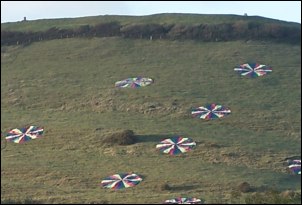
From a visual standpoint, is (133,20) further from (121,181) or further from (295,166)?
(121,181)

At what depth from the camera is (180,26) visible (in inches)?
3260

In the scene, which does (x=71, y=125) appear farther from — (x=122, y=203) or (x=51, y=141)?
(x=122, y=203)

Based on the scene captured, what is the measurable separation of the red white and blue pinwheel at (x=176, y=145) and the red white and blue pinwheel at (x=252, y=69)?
1445 cm

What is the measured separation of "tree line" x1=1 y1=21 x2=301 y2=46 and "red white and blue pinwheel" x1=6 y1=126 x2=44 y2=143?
66.3ft

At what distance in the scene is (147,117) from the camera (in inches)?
2581

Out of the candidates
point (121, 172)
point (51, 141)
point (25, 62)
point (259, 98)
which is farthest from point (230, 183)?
point (25, 62)

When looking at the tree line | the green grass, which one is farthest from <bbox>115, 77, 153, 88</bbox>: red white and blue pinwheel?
the green grass

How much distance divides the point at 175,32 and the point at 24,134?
72.5ft

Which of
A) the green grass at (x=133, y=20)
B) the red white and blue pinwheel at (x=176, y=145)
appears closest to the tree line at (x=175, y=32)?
the green grass at (x=133, y=20)

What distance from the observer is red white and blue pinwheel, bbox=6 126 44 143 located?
6277cm

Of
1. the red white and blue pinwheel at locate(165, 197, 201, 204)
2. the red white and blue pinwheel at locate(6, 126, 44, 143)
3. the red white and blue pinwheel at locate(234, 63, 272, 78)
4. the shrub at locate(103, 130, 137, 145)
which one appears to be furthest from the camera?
the red white and blue pinwheel at locate(234, 63, 272, 78)

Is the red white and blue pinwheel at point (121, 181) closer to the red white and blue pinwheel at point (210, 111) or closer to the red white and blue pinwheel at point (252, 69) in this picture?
the red white and blue pinwheel at point (210, 111)

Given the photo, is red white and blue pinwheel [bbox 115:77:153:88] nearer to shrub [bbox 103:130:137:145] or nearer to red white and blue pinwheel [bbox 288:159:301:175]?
shrub [bbox 103:130:137:145]

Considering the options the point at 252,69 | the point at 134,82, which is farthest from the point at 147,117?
the point at 252,69
